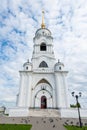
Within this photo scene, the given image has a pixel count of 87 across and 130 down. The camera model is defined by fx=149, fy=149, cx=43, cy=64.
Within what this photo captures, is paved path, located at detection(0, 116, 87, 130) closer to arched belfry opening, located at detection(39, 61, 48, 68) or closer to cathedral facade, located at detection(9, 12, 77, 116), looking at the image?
cathedral facade, located at detection(9, 12, 77, 116)

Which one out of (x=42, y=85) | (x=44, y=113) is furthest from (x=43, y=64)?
(x=44, y=113)

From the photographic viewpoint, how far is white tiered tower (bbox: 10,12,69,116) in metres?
31.6

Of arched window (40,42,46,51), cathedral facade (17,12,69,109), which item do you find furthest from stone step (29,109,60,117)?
arched window (40,42,46,51)

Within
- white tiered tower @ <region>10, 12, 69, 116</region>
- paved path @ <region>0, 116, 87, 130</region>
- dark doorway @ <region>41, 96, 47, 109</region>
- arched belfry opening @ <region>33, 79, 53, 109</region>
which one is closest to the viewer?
paved path @ <region>0, 116, 87, 130</region>

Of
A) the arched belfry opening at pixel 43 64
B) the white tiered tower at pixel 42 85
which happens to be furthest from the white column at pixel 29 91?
the arched belfry opening at pixel 43 64

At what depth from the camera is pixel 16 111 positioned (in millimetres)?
27781

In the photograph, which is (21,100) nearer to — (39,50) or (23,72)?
(23,72)

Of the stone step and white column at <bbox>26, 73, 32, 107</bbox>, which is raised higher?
white column at <bbox>26, 73, 32, 107</bbox>

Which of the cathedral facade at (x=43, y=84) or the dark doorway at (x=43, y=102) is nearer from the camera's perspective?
the cathedral facade at (x=43, y=84)

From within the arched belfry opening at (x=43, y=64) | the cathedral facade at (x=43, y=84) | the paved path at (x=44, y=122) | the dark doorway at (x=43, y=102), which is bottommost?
the paved path at (x=44, y=122)

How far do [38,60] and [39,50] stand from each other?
343 cm

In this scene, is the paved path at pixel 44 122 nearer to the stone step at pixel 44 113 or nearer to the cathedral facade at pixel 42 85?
the stone step at pixel 44 113

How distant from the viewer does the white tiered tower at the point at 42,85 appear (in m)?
31.6

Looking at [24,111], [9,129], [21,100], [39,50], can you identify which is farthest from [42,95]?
[9,129]
